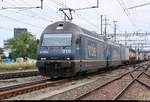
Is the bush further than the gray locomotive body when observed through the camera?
Yes

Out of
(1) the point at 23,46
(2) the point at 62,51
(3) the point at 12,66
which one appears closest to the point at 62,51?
(2) the point at 62,51

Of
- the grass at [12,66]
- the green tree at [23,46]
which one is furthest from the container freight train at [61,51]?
the green tree at [23,46]

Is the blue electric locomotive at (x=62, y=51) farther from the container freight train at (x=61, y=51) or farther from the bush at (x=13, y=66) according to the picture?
the bush at (x=13, y=66)

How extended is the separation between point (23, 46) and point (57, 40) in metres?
109

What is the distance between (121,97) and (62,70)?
785cm

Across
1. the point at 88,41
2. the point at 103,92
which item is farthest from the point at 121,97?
the point at 88,41

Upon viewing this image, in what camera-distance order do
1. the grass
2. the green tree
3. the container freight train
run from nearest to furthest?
the container freight train → the grass → the green tree

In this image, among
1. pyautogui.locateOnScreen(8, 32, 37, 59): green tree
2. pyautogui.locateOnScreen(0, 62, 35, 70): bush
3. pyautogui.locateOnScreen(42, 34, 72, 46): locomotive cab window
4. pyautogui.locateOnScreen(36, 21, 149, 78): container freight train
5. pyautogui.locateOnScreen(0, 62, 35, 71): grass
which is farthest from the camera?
pyautogui.locateOnScreen(8, 32, 37, 59): green tree

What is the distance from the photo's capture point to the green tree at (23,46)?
125m

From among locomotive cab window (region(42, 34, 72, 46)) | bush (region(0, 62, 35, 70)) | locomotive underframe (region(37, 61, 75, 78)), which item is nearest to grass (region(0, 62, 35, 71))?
bush (region(0, 62, 35, 70))

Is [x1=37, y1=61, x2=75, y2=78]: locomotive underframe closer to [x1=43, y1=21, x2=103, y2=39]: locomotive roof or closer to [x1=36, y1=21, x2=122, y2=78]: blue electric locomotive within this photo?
[x1=36, y1=21, x2=122, y2=78]: blue electric locomotive

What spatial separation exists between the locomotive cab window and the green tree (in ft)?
311

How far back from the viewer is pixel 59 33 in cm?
2328

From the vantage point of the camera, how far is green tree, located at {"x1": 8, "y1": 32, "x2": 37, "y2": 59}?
12451 cm
